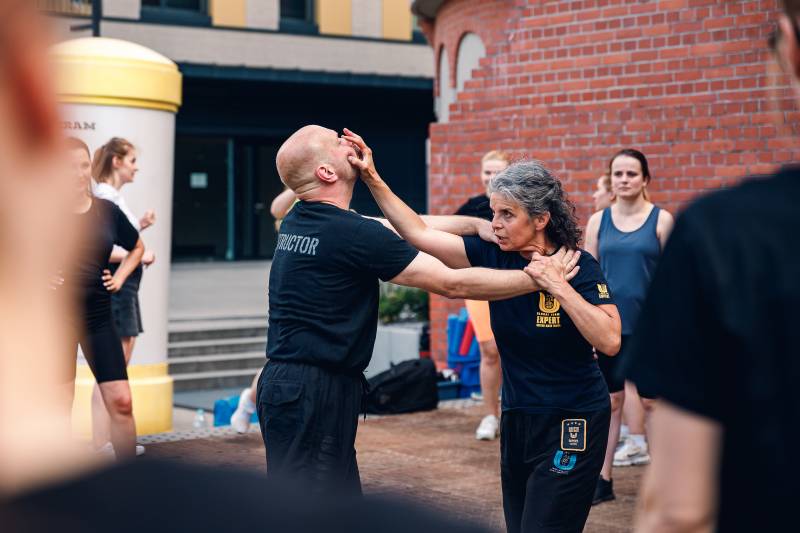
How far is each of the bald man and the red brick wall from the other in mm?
4597

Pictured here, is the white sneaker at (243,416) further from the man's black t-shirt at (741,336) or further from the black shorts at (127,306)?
the man's black t-shirt at (741,336)

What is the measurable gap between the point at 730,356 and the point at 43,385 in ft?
3.55

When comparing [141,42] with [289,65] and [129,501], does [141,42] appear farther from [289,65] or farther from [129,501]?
[129,501]

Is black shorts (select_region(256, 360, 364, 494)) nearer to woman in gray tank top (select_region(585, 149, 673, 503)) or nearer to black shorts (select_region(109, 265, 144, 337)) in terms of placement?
woman in gray tank top (select_region(585, 149, 673, 503))

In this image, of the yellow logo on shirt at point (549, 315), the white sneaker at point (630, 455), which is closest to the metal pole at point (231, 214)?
the white sneaker at point (630, 455)

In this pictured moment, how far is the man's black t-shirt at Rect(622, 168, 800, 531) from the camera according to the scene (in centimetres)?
163

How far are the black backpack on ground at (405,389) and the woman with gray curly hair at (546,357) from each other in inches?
204

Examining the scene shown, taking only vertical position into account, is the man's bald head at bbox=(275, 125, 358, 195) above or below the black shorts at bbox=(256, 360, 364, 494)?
above

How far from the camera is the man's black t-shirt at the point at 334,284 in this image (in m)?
4.17

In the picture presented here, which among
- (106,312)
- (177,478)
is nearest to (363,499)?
(177,478)

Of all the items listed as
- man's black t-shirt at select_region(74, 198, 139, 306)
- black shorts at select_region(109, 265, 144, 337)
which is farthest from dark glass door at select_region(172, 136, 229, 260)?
man's black t-shirt at select_region(74, 198, 139, 306)

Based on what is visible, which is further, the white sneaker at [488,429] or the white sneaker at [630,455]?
the white sneaker at [488,429]

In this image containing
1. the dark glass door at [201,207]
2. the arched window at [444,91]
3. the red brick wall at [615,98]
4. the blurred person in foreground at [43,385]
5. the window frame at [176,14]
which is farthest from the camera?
the dark glass door at [201,207]

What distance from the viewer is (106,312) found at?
6.81 meters
